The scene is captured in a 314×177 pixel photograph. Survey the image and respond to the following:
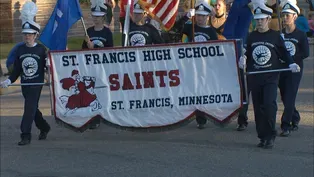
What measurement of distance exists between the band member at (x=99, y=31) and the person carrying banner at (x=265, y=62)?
2194 millimetres

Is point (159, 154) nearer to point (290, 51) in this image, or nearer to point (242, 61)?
point (242, 61)

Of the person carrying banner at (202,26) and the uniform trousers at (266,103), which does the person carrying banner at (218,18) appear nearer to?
the person carrying banner at (202,26)

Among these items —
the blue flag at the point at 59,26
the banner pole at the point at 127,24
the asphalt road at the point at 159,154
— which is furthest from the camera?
the banner pole at the point at 127,24

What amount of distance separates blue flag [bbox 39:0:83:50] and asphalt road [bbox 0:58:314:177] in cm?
137

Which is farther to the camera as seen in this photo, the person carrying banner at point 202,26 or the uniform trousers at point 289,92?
the person carrying banner at point 202,26

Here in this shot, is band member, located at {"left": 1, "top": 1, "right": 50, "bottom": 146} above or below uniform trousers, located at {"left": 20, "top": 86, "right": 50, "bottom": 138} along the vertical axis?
above

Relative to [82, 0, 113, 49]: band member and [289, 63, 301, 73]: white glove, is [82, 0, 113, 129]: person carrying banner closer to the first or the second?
[82, 0, 113, 49]: band member

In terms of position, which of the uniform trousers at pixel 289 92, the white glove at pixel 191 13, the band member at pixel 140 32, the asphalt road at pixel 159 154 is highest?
the white glove at pixel 191 13

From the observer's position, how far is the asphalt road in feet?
27.2

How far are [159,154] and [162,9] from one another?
7.71ft

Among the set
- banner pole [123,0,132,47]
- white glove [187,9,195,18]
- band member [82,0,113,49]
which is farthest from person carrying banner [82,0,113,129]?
white glove [187,9,195,18]

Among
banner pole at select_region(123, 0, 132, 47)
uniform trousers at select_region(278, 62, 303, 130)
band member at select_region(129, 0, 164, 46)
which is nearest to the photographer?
uniform trousers at select_region(278, 62, 303, 130)

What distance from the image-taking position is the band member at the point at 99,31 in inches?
410

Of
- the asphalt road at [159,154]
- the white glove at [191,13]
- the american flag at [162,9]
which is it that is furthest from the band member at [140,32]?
the asphalt road at [159,154]
